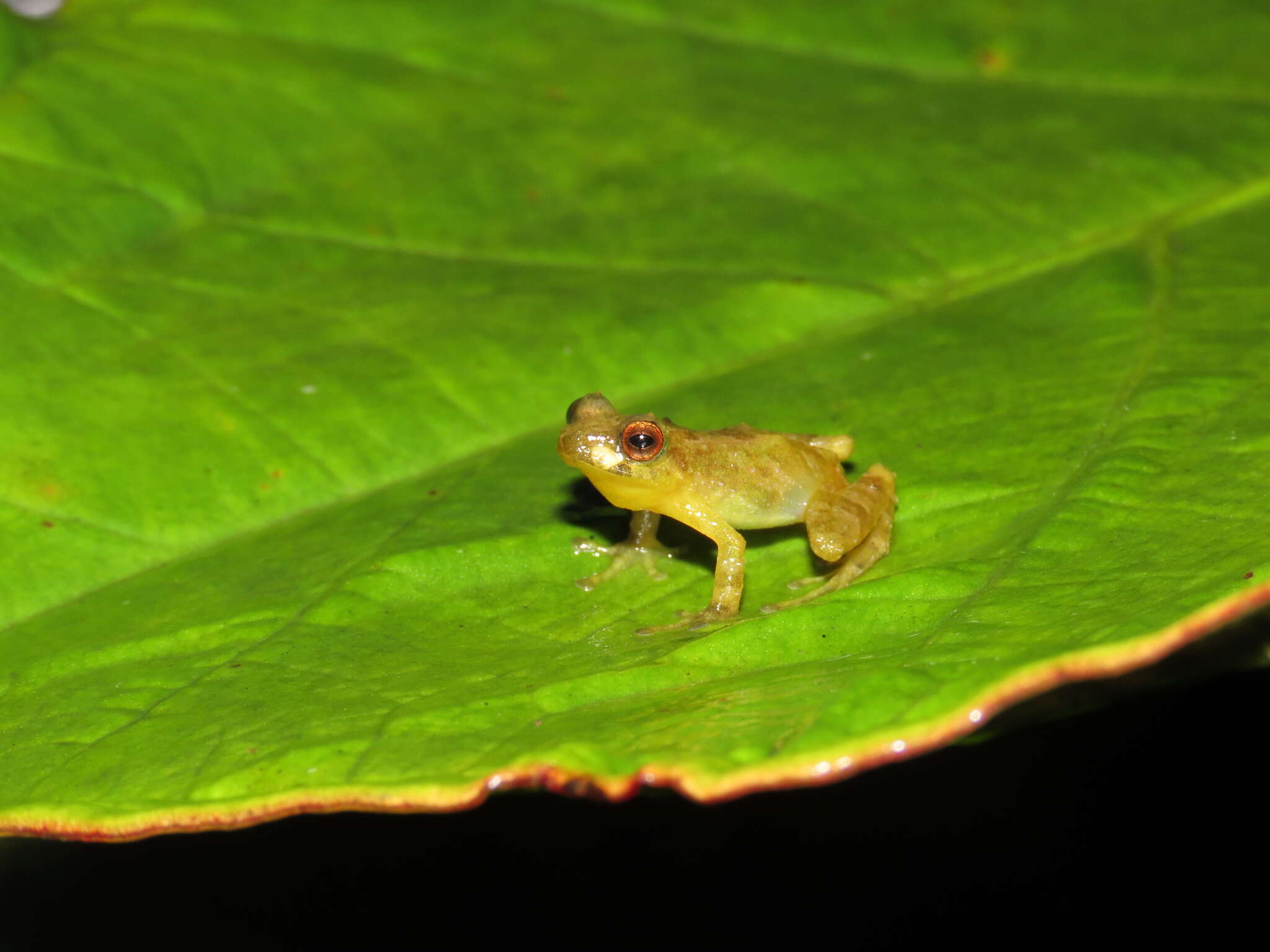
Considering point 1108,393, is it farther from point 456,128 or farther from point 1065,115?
point 456,128

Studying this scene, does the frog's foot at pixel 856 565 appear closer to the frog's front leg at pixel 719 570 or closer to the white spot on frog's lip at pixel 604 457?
the frog's front leg at pixel 719 570

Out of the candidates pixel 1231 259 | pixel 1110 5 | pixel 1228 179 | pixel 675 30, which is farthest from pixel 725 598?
pixel 1110 5

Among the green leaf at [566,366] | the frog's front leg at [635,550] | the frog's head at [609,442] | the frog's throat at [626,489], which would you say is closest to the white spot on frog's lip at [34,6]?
the green leaf at [566,366]

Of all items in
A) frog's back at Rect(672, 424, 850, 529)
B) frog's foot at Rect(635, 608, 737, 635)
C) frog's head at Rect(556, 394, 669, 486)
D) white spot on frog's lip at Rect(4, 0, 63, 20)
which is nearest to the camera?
frog's foot at Rect(635, 608, 737, 635)

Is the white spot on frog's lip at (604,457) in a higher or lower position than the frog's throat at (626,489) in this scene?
higher

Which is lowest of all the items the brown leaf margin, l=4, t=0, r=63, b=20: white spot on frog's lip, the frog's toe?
the frog's toe

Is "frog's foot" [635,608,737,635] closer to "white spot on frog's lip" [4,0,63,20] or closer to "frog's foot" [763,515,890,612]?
"frog's foot" [763,515,890,612]

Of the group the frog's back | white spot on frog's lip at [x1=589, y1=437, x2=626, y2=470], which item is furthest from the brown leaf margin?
the frog's back

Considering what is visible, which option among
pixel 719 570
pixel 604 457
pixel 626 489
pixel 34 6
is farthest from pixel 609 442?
pixel 34 6

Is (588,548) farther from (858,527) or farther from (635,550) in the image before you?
(858,527)

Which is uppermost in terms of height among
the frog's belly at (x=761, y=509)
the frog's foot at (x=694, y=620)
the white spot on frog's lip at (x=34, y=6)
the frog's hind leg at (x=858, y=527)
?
the white spot on frog's lip at (x=34, y=6)
